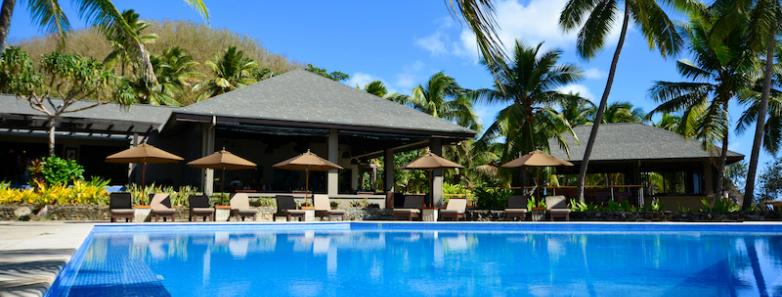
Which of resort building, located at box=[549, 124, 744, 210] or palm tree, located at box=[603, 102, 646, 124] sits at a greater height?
palm tree, located at box=[603, 102, 646, 124]

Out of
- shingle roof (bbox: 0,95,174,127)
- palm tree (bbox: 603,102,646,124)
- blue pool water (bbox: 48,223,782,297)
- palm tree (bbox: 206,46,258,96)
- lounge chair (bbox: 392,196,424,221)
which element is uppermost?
palm tree (bbox: 206,46,258,96)

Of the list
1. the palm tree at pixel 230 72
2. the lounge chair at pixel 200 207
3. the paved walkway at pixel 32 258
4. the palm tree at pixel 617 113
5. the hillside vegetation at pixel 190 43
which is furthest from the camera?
the hillside vegetation at pixel 190 43

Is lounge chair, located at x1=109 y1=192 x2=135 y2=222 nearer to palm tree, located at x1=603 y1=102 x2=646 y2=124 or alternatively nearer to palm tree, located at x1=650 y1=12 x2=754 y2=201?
palm tree, located at x1=650 y1=12 x2=754 y2=201

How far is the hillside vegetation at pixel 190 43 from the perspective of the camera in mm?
75375

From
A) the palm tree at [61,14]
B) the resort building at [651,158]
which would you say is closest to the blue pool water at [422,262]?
the palm tree at [61,14]

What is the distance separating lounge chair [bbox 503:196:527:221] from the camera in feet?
54.6

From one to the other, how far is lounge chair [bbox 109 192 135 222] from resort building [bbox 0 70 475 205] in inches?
114

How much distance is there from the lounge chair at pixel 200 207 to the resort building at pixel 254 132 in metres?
1.79

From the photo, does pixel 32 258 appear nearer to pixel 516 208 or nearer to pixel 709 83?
pixel 516 208

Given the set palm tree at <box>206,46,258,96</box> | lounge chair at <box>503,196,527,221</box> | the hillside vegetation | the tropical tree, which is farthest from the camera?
the hillside vegetation

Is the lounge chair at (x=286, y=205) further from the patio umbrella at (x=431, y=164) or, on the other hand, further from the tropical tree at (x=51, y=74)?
the tropical tree at (x=51, y=74)

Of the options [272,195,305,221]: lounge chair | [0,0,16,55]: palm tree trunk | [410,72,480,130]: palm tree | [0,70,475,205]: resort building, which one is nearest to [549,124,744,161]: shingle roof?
[410,72,480,130]: palm tree

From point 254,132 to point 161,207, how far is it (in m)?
5.81

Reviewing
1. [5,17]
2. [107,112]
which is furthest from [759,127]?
[107,112]
